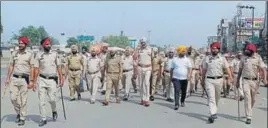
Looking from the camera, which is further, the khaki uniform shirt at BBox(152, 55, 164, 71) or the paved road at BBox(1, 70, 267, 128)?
the khaki uniform shirt at BBox(152, 55, 164, 71)

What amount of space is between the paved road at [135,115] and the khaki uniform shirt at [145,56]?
1.30 meters

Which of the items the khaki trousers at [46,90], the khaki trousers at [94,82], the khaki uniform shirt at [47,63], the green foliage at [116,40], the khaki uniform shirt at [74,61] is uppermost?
the khaki uniform shirt at [47,63]

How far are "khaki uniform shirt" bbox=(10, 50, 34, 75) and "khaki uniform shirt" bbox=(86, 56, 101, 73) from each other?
5.00m

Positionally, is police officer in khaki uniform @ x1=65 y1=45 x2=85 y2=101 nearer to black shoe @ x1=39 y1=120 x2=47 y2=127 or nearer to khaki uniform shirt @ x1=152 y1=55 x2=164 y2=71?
khaki uniform shirt @ x1=152 y1=55 x2=164 y2=71

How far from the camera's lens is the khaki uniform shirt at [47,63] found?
10625 mm

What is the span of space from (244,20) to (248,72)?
2039 inches

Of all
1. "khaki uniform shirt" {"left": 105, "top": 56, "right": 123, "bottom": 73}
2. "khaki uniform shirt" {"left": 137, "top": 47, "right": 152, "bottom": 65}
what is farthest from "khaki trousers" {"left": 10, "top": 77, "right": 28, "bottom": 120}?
"khaki uniform shirt" {"left": 137, "top": 47, "right": 152, "bottom": 65}

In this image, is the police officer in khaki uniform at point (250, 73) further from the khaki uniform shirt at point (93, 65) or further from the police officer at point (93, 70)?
the khaki uniform shirt at point (93, 65)

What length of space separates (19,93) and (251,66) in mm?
5277

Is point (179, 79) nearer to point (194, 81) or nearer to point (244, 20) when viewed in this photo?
point (194, 81)

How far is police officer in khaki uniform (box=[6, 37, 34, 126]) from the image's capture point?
10.4 meters

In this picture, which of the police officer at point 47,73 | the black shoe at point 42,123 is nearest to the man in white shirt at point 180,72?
the police officer at point 47,73

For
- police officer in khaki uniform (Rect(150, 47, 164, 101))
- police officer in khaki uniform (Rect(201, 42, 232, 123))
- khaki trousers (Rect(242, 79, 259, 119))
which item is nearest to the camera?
khaki trousers (Rect(242, 79, 259, 119))

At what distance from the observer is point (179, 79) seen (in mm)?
13898
